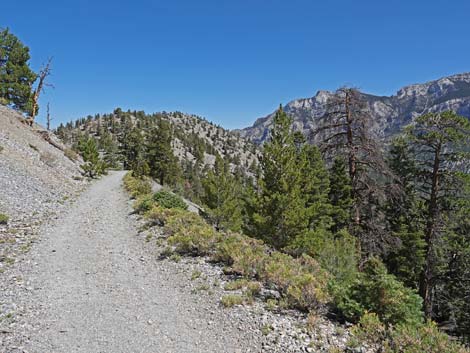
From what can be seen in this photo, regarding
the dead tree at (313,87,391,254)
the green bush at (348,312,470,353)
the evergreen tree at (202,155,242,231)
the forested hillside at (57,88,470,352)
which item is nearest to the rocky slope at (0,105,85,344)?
the forested hillside at (57,88,470,352)

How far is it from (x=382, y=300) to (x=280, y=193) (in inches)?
447

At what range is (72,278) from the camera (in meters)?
8.45

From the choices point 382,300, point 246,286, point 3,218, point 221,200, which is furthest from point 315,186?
point 3,218

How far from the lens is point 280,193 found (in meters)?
17.2

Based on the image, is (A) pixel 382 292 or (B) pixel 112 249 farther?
(B) pixel 112 249

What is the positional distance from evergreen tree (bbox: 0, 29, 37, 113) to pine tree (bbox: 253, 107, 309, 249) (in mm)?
34937

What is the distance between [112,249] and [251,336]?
7.10m

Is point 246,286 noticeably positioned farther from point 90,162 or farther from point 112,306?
point 90,162

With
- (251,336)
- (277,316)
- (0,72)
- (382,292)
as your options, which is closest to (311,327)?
(277,316)

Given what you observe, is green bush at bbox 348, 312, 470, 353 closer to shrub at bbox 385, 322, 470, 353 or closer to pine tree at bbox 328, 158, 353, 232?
shrub at bbox 385, 322, 470, 353

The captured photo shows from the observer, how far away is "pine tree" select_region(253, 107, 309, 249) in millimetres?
16641

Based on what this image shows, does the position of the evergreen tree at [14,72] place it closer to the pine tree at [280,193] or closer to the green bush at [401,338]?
the pine tree at [280,193]

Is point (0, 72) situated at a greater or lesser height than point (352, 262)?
greater

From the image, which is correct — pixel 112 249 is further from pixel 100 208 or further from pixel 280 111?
pixel 280 111
